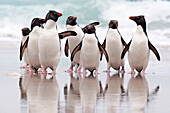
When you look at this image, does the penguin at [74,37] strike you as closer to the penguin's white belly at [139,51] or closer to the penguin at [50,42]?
the penguin at [50,42]

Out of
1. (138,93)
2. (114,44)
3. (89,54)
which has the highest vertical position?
(114,44)

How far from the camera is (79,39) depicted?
938cm

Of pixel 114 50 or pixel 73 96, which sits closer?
pixel 73 96

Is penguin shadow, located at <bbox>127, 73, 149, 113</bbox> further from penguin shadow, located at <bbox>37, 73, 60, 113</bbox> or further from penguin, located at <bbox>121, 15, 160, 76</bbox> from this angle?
penguin shadow, located at <bbox>37, 73, 60, 113</bbox>

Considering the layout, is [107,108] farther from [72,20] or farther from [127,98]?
[72,20]

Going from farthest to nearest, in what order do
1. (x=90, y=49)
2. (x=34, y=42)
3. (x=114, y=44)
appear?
(x=114, y=44) < (x=34, y=42) < (x=90, y=49)

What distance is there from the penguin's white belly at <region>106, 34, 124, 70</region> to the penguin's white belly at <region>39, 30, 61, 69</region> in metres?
1.34

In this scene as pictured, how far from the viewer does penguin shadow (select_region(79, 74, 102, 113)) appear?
4.90m

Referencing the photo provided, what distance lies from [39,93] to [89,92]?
2.46 feet

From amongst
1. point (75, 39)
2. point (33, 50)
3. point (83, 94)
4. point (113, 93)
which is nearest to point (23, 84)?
point (83, 94)

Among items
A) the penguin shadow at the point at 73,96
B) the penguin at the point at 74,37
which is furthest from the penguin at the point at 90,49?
the penguin shadow at the point at 73,96

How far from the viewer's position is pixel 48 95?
5.78 m

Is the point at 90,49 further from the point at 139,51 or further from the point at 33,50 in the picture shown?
the point at 33,50

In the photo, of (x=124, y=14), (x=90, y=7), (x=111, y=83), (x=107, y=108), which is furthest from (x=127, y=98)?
(x=90, y=7)
